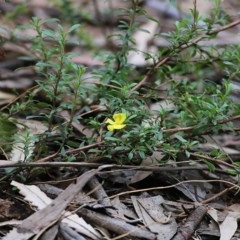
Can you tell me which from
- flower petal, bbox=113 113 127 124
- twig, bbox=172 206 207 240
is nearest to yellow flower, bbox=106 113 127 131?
flower petal, bbox=113 113 127 124

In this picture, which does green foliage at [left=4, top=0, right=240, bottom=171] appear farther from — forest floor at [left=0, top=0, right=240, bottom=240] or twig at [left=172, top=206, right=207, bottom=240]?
twig at [left=172, top=206, right=207, bottom=240]

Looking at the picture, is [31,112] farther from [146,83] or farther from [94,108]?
[146,83]

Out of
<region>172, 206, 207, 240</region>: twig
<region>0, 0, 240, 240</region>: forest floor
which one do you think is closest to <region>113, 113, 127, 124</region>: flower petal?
<region>0, 0, 240, 240</region>: forest floor

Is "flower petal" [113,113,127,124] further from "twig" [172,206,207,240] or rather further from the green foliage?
"twig" [172,206,207,240]

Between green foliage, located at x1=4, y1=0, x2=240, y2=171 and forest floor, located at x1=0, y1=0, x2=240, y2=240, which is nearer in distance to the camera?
forest floor, located at x1=0, y1=0, x2=240, y2=240

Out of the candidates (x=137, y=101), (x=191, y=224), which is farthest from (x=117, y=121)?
(x=191, y=224)

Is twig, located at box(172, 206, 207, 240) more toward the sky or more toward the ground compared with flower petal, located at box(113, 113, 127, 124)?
more toward the ground

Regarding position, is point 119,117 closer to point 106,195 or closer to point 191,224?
point 106,195

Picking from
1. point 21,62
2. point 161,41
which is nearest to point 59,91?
point 21,62

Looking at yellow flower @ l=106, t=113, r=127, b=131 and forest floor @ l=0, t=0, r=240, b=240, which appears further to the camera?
yellow flower @ l=106, t=113, r=127, b=131
